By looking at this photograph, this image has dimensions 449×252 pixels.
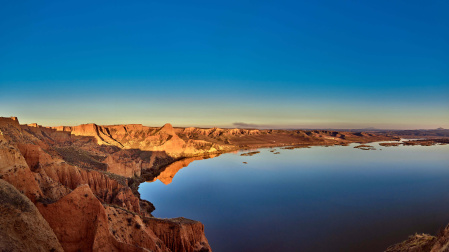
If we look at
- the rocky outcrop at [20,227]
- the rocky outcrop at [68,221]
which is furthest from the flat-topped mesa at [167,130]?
the rocky outcrop at [20,227]

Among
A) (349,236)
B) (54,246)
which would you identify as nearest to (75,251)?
(54,246)

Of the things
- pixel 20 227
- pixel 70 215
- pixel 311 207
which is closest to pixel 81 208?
pixel 70 215

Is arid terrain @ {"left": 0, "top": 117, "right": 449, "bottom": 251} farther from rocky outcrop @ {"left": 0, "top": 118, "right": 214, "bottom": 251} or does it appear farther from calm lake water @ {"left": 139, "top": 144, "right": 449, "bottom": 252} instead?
calm lake water @ {"left": 139, "top": 144, "right": 449, "bottom": 252}

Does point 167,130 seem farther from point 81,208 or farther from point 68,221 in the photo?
point 68,221

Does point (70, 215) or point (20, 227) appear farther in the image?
point (70, 215)

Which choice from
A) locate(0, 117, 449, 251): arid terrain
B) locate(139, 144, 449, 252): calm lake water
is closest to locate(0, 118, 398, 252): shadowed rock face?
locate(0, 117, 449, 251): arid terrain

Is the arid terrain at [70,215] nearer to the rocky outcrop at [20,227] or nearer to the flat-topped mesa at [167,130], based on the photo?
the rocky outcrop at [20,227]
